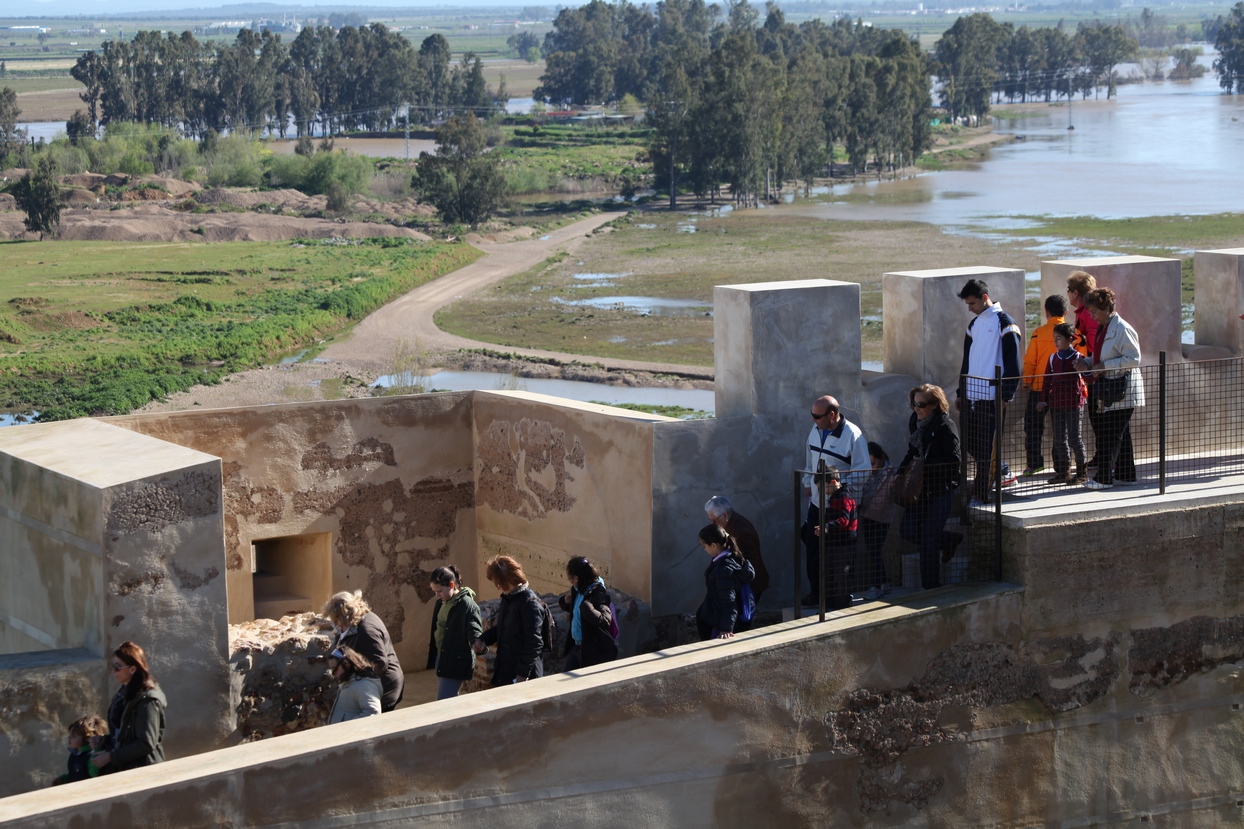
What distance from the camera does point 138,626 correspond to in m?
7.18

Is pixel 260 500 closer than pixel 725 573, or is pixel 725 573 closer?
pixel 725 573

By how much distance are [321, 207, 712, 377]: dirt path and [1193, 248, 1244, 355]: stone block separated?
1146 inches

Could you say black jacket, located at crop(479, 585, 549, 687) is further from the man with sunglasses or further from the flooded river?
the flooded river

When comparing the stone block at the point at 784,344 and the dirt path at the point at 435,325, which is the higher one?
the stone block at the point at 784,344

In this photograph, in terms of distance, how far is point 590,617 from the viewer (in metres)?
7.38

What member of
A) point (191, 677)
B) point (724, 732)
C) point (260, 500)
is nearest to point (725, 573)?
point (724, 732)

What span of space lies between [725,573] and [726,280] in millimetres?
49490

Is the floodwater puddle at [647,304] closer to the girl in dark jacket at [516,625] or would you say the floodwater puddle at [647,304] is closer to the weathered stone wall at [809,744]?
the weathered stone wall at [809,744]

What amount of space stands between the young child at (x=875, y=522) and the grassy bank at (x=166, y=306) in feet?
103

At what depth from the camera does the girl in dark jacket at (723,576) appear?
24.2 ft

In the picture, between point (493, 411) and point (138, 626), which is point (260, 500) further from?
point (138, 626)

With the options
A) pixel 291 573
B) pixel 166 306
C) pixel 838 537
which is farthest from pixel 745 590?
pixel 166 306

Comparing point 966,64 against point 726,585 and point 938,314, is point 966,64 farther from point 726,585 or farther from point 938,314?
point 726,585

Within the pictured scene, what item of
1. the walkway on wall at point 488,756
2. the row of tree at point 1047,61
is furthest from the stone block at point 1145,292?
the row of tree at point 1047,61
